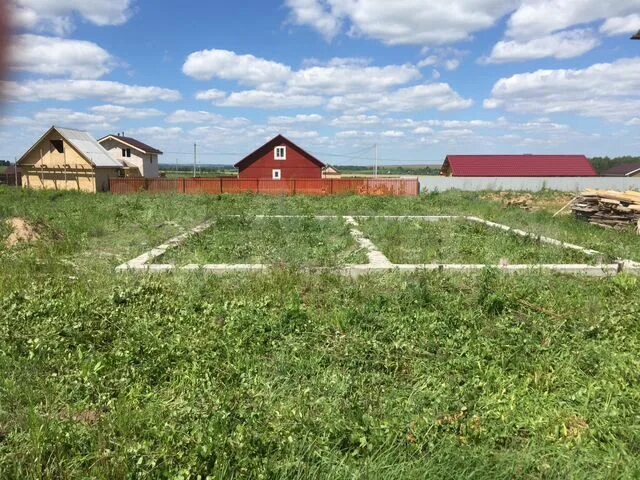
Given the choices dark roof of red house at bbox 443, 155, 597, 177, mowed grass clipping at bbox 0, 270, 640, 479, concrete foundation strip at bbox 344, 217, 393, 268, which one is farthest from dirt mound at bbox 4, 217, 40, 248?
dark roof of red house at bbox 443, 155, 597, 177

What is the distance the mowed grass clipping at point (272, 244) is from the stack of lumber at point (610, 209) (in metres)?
7.23

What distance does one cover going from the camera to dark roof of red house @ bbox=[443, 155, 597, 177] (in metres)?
41.7

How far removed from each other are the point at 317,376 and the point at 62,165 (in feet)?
108

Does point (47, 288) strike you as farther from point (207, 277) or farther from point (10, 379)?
point (10, 379)

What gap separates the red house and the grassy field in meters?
30.7

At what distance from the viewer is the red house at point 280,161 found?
3641 centimetres

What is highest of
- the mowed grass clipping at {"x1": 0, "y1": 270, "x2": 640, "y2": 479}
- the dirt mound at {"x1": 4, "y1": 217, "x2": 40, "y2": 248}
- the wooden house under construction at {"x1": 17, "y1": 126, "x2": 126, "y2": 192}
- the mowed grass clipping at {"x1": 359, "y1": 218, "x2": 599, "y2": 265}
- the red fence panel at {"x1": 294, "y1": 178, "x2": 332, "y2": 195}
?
the wooden house under construction at {"x1": 17, "y1": 126, "x2": 126, "y2": 192}

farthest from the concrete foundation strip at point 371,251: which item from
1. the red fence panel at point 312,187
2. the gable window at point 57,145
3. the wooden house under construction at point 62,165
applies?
the gable window at point 57,145

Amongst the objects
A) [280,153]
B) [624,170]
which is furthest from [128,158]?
[624,170]

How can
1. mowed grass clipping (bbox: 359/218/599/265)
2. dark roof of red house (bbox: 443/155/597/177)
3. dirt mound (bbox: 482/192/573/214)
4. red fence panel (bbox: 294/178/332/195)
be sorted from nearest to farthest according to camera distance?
mowed grass clipping (bbox: 359/218/599/265), dirt mound (bbox: 482/192/573/214), red fence panel (bbox: 294/178/332/195), dark roof of red house (bbox: 443/155/597/177)

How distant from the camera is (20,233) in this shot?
28.5 feet

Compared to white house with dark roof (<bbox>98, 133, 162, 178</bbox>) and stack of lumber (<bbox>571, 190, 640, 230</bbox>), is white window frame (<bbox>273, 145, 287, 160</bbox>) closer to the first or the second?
white house with dark roof (<bbox>98, 133, 162, 178</bbox>)

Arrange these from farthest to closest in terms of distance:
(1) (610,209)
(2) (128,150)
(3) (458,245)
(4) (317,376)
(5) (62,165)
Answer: (2) (128,150)
(5) (62,165)
(1) (610,209)
(3) (458,245)
(4) (317,376)

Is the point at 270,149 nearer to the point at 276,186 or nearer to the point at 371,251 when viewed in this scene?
the point at 276,186
